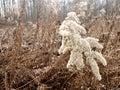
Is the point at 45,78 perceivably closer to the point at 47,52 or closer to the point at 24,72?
the point at 24,72

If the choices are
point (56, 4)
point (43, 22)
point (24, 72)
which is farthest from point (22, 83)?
point (56, 4)

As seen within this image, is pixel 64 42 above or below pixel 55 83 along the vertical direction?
above

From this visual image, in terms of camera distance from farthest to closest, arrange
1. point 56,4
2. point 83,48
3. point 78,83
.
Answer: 1. point 56,4
2. point 78,83
3. point 83,48

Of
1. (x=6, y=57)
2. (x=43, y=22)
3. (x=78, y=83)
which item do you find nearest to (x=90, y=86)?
(x=78, y=83)

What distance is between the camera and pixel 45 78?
3658 millimetres

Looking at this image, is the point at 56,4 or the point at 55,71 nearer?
the point at 55,71

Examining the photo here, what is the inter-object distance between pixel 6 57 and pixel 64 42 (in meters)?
1.97

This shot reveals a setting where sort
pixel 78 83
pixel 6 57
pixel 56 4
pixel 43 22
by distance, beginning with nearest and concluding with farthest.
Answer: pixel 78 83 → pixel 6 57 → pixel 43 22 → pixel 56 4

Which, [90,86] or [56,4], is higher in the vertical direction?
[56,4]

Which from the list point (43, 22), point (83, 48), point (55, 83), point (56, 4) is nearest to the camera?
point (83, 48)

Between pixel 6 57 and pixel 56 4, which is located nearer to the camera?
pixel 6 57

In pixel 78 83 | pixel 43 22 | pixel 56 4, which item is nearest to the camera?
pixel 78 83

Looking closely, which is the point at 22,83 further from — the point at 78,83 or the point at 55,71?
the point at 78,83

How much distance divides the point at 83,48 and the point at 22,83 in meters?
1.53
